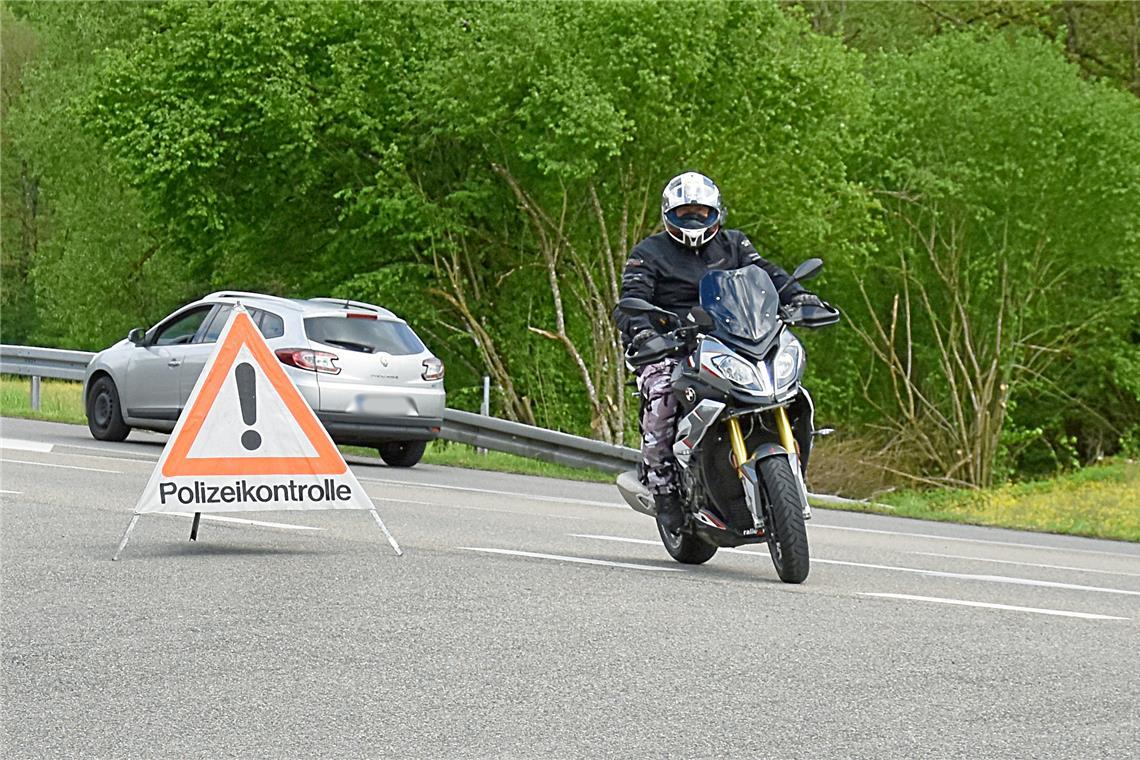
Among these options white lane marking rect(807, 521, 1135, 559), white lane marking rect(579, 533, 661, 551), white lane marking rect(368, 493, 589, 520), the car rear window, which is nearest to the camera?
white lane marking rect(579, 533, 661, 551)

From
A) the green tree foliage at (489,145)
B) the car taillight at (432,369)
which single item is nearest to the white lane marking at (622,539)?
the car taillight at (432,369)

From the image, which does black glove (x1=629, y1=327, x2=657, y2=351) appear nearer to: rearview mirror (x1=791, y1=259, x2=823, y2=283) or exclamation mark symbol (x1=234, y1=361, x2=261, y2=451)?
rearview mirror (x1=791, y1=259, x2=823, y2=283)

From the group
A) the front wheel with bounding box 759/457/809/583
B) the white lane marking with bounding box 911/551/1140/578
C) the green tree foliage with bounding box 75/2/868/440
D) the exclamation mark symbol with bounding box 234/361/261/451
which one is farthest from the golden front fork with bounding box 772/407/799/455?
the green tree foliage with bounding box 75/2/868/440

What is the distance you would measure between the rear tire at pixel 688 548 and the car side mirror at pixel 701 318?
1.40 m

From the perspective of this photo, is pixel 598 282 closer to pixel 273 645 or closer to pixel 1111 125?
pixel 1111 125

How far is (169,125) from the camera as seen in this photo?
3438cm

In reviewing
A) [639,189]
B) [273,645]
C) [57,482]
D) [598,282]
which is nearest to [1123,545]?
[57,482]

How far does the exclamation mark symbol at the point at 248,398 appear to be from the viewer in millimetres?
9609

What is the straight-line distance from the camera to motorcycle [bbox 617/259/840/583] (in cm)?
890

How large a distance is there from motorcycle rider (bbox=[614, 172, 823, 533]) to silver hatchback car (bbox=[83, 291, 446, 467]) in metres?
8.56

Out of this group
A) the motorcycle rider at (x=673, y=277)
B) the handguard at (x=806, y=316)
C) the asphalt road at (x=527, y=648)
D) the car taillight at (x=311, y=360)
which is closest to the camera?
the asphalt road at (x=527, y=648)

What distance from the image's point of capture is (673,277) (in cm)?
948

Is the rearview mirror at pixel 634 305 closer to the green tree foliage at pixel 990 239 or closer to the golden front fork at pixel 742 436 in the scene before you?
the golden front fork at pixel 742 436

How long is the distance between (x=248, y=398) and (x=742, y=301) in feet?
8.48
